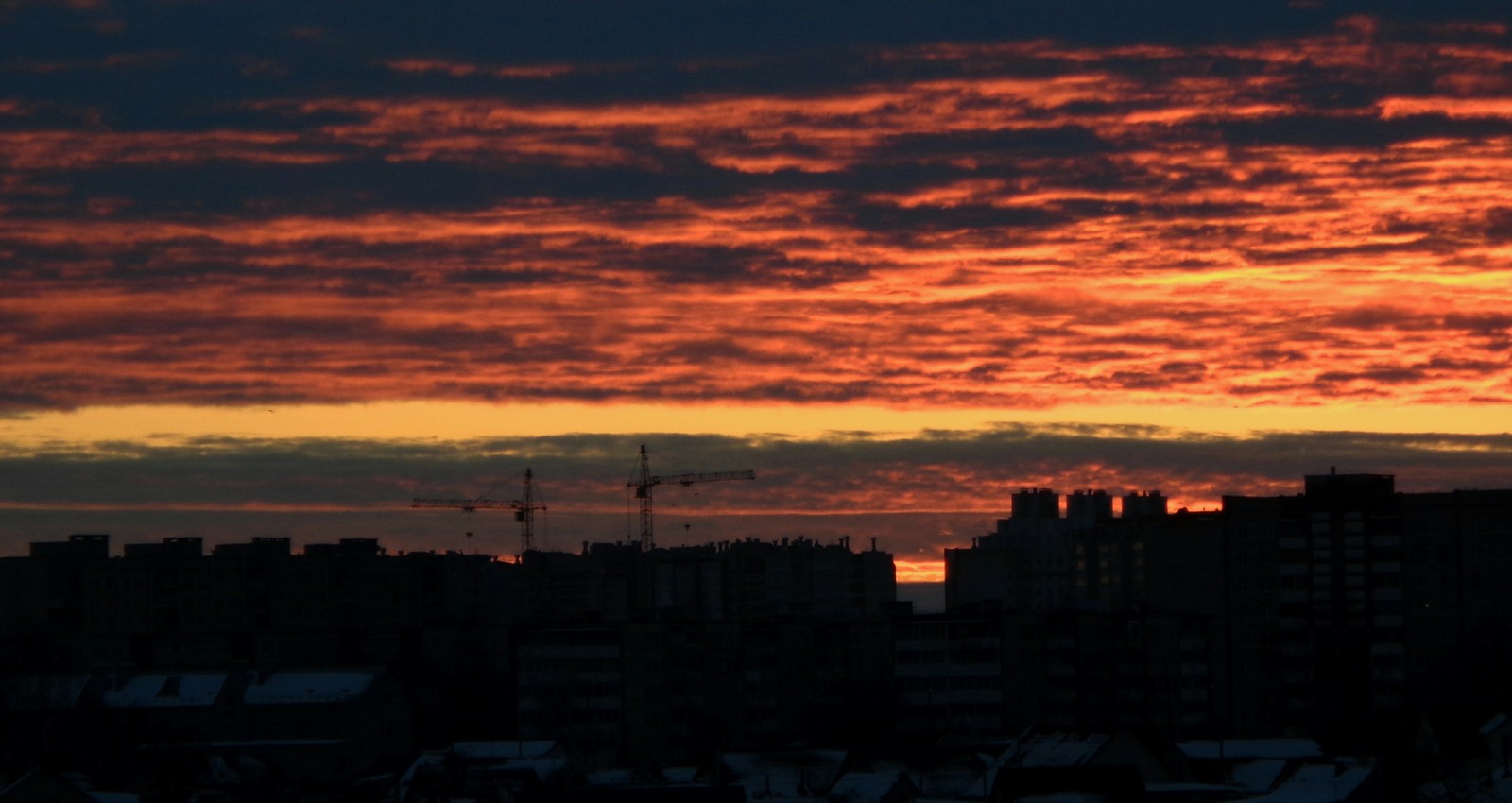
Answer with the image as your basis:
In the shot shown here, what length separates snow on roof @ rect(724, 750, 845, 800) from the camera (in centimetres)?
7175

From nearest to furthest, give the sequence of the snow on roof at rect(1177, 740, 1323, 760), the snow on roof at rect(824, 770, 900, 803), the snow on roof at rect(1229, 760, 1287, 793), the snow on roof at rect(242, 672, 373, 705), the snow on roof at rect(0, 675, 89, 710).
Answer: the snow on roof at rect(824, 770, 900, 803) → the snow on roof at rect(1229, 760, 1287, 793) → the snow on roof at rect(1177, 740, 1323, 760) → the snow on roof at rect(242, 672, 373, 705) → the snow on roof at rect(0, 675, 89, 710)

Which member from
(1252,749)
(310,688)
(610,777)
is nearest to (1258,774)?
(1252,749)

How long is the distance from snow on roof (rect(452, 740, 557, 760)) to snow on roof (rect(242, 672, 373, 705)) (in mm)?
7536


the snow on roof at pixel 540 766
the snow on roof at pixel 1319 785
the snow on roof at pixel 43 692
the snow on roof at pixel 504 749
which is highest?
the snow on roof at pixel 43 692

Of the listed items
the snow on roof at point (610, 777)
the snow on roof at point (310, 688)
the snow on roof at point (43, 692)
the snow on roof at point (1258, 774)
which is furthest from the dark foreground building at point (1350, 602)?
the snow on roof at point (43, 692)

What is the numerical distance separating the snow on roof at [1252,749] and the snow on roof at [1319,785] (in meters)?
11.6

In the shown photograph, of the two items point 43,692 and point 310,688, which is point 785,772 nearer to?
point 310,688

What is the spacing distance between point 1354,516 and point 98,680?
186 ft

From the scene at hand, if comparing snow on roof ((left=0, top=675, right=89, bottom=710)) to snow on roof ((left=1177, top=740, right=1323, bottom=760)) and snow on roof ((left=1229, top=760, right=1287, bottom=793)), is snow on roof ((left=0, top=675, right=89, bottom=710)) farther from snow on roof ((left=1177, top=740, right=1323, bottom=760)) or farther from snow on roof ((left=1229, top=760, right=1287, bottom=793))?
snow on roof ((left=1229, top=760, right=1287, bottom=793))

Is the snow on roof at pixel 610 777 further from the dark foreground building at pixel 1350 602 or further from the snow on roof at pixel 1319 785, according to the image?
the dark foreground building at pixel 1350 602

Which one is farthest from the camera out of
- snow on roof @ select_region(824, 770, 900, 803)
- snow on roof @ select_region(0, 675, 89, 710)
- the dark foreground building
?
the dark foreground building

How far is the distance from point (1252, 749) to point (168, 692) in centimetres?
4202

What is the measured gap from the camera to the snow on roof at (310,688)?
92.8 m

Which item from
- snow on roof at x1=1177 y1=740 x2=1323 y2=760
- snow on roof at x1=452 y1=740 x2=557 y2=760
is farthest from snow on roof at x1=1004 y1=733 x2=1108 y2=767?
snow on roof at x1=452 y1=740 x2=557 y2=760
